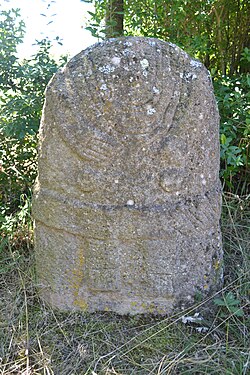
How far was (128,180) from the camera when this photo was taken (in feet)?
6.03

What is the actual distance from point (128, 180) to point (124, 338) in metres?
0.66

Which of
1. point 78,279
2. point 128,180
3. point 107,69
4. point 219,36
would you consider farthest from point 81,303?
point 219,36

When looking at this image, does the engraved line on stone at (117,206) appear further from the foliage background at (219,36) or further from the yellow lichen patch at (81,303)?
the foliage background at (219,36)

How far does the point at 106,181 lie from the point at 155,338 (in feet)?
2.24

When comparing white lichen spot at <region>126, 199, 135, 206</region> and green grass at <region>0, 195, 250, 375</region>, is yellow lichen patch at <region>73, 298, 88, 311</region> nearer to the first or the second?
green grass at <region>0, 195, 250, 375</region>

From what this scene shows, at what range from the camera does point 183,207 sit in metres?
1.91

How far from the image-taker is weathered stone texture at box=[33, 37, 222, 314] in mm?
1802

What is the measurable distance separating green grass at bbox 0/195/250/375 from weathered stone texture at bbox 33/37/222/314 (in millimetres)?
81

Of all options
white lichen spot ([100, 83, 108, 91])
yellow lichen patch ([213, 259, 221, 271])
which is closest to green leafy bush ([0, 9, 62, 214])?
white lichen spot ([100, 83, 108, 91])

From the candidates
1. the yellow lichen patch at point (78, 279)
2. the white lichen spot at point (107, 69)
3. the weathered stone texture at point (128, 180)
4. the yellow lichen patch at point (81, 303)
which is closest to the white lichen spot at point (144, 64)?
the weathered stone texture at point (128, 180)

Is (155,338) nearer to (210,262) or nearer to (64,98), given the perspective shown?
(210,262)

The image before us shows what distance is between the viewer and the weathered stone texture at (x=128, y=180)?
1.80m

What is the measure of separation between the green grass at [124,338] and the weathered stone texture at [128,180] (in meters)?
0.08

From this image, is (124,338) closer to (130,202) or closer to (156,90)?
(130,202)
